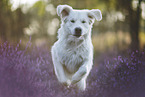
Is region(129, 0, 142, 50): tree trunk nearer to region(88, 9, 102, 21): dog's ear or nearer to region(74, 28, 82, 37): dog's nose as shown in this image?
region(88, 9, 102, 21): dog's ear

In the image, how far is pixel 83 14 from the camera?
4.05m

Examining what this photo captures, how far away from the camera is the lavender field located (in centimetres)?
305

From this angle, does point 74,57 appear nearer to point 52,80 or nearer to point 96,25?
point 52,80

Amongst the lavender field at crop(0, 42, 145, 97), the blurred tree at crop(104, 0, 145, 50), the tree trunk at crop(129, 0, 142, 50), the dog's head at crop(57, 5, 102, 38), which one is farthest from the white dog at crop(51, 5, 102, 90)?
the tree trunk at crop(129, 0, 142, 50)

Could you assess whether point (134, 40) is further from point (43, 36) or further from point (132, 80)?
point (43, 36)

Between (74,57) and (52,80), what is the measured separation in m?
0.60

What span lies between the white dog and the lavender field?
27 cm

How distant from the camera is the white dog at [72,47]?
3988 millimetres

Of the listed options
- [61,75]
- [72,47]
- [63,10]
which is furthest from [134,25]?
[61,75]

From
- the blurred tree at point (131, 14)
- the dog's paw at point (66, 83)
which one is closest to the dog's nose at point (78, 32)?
the dog's paw at point (66, 83)

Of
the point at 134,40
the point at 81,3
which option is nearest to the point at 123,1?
the point at 134,40

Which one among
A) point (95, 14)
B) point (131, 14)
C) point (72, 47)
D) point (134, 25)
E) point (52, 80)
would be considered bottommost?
point (134, 25)

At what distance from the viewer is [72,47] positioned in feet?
13.9

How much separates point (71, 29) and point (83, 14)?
0.39 meters
